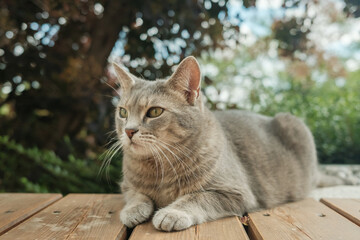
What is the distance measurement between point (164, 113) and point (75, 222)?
713mm

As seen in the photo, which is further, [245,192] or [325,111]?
[325,111]

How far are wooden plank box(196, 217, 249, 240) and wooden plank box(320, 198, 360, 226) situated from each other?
542 mm

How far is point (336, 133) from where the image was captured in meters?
3.64

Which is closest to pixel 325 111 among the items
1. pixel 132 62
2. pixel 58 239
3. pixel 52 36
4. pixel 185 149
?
pixel 132 62

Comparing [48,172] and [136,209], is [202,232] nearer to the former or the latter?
[136,209]

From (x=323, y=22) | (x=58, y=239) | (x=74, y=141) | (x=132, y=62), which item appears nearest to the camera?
(x=58, y=239)

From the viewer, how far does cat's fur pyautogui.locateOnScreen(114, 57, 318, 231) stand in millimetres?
1716

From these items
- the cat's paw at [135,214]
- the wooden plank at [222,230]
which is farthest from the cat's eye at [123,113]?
the wooden plank at [222,230]

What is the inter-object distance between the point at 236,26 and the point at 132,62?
96 centimetres

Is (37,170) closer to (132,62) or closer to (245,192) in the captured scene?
(132,62)

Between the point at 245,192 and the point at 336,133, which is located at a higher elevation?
the point at 336,133

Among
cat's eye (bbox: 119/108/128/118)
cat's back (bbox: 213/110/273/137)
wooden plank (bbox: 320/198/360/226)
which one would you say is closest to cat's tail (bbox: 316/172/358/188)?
cat's back (bbox: 213/110/273/137)

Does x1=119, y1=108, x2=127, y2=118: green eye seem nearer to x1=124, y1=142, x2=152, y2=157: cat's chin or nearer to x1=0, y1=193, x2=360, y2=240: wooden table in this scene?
x1=124, y1=142, x2=152, y2=157: cat's chin

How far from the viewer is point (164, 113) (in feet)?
6.11
